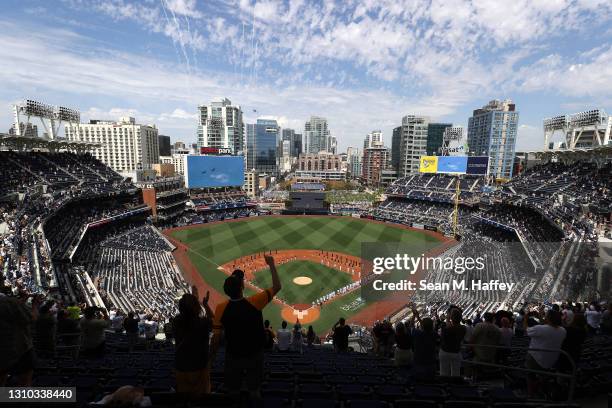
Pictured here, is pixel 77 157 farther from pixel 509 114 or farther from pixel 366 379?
pixel 509 114

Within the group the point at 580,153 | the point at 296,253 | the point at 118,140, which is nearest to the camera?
the point at 580,153

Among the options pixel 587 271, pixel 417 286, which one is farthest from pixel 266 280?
pixel 587 271

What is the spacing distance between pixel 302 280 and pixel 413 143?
108 m

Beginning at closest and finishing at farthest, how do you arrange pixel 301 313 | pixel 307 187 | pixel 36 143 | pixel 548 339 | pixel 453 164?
pixel 548 339
pixel 301 313
pixel 36 143
pixel 453 164
pixel 307 187

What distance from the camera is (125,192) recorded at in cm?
4972

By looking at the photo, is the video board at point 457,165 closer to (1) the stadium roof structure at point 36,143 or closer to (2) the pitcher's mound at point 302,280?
(2) the pitcher's mound at point 302,280

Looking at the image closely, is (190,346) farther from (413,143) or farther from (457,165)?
(413,143)

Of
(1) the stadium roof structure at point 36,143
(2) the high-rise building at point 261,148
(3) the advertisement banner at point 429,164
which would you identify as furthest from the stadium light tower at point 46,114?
(2) the high-rise building at point 261,148

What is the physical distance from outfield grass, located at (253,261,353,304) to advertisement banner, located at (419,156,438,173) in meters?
42.4

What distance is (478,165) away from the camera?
61844mm

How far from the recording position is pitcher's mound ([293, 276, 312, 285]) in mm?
32438

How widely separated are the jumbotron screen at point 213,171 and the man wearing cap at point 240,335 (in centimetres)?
6583

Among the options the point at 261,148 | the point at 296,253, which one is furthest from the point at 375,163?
the point at 296,253

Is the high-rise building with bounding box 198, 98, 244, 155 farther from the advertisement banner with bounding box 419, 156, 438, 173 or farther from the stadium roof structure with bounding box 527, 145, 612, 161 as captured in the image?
the stadium roof structure with bounding box 527, 145, 612, 161
